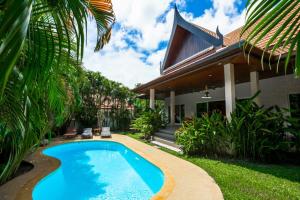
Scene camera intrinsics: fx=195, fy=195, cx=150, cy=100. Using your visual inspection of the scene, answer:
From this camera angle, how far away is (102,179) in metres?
7.51

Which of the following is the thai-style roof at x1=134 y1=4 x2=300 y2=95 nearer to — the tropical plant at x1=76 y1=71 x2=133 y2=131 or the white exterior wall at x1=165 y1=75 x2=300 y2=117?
the white exterior wall at x1=165 y1=75 x2=300 y2=117

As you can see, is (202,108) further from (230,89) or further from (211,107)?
(230,89)

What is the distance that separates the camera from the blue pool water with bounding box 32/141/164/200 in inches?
238

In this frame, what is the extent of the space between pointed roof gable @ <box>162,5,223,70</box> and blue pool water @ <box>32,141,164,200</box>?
8722mm

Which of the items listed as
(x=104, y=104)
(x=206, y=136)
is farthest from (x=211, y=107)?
(x=104, y=104)

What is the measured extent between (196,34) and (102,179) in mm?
11368

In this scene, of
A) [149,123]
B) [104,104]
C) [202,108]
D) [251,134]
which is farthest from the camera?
[104,104]

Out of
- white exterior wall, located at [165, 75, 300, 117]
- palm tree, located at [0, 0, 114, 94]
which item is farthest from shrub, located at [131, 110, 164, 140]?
palm tree, located at [0, 0, 114, 94]

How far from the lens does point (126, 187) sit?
657 cm

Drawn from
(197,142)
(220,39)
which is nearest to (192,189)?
(197,142)

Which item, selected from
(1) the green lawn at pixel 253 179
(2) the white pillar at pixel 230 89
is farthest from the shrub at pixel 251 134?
(1) the green lawn at pixel 253 179

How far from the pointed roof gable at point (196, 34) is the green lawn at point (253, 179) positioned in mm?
8076

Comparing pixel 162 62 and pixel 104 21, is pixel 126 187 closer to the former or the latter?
pixel 104 21

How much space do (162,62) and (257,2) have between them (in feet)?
57.8
